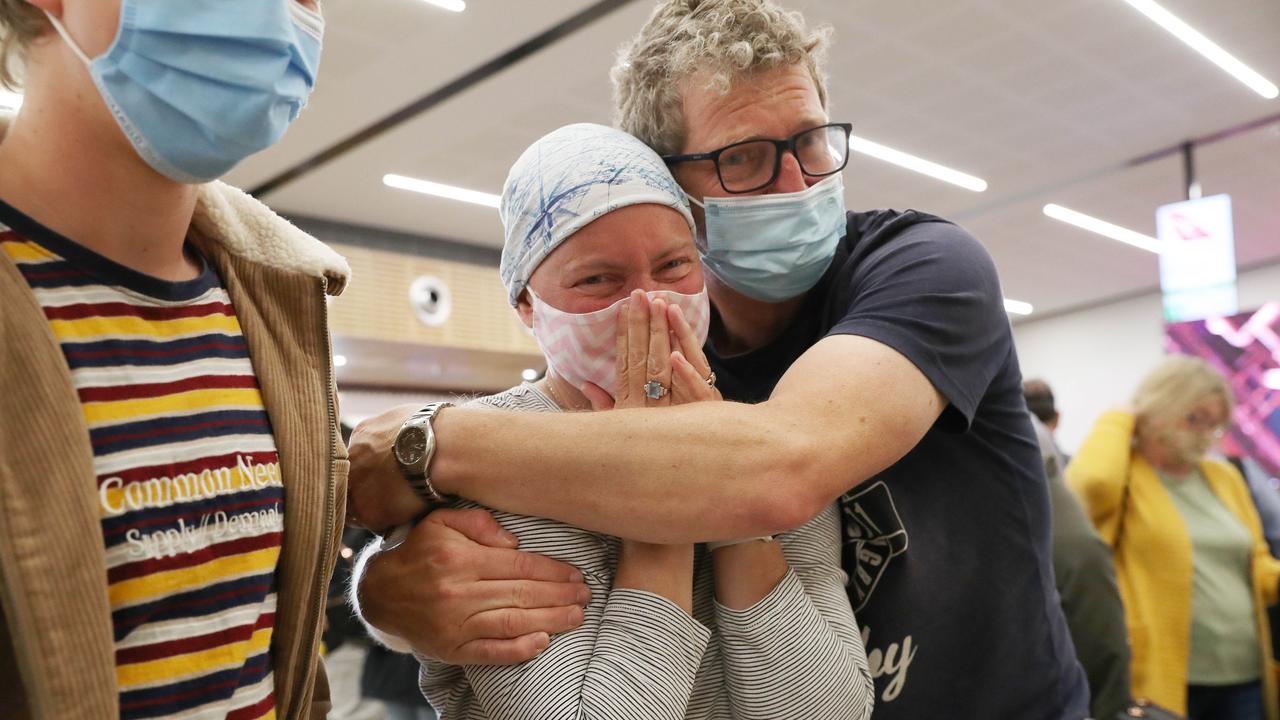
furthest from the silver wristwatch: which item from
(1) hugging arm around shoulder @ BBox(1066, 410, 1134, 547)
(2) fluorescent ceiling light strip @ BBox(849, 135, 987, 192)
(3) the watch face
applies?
(2) fluorescent ceiling light strip @ BBox(849, 135, 987, 192)

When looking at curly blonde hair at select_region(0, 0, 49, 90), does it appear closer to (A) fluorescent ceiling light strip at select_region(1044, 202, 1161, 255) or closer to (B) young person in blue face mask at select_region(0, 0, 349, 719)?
(B) young person in blue face mask at select_region(0, 0, 349, 719)

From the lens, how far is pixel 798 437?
128cm

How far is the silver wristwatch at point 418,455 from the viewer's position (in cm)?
137

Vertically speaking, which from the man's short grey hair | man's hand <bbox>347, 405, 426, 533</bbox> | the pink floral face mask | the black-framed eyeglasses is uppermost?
the man's short grey hair

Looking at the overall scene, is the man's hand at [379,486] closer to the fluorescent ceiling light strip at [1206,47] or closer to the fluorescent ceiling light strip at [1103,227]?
the fluorescent ceiling light strip at [1206,47]

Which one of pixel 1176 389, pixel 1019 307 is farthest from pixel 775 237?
pixel 1019 307

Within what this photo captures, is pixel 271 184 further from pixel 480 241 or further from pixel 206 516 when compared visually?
pixel 206 516

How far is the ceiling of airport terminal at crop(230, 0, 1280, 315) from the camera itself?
6277mm

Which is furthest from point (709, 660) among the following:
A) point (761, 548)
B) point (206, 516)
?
point (206, 516)

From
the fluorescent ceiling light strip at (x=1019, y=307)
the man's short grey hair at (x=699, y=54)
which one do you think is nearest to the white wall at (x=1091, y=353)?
the fluorescent ceiling light strip at (x=1019, y=307)

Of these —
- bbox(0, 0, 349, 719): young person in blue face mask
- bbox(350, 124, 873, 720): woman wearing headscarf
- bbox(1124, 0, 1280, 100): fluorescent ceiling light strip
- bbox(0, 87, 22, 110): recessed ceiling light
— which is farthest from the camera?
bbox(1124, 0, 1280, 100): fluorescent ceiling light strip

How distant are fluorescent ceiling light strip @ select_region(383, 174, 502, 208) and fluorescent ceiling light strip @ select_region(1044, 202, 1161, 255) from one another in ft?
20.2

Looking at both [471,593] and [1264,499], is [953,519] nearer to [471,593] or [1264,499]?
[471,593]

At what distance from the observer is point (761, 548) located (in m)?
1.32
